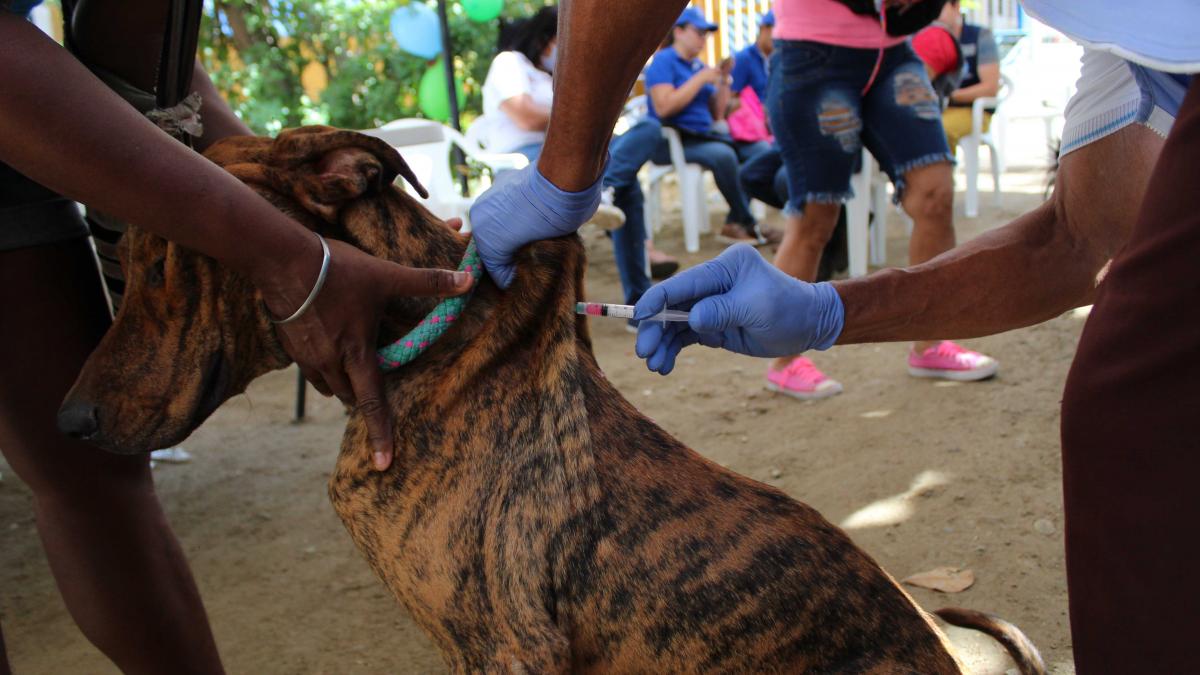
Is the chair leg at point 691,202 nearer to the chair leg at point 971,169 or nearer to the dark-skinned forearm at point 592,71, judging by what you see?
the chair leg at point 971,169

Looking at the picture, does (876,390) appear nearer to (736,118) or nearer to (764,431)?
(764,431)

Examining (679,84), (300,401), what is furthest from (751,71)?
(300,401)

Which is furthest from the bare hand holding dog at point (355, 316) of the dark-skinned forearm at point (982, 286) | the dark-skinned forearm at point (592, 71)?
the dark-skinned forearm at point (982, 286)

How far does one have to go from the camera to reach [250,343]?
196cm

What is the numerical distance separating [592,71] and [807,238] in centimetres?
332

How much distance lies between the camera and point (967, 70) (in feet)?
31.7

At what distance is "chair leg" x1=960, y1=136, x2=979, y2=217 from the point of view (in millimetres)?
9594

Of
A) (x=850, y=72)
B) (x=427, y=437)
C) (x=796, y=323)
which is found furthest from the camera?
(x=850, y=72)

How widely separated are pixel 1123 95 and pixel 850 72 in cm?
277

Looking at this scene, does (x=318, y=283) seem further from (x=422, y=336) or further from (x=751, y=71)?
(x=751, y=71)

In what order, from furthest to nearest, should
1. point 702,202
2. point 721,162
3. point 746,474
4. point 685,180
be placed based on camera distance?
point 702,202 → point 685,180 → point 721,162 → point 746,474

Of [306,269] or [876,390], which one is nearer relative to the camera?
[306,269]

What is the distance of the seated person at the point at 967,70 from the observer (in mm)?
8938

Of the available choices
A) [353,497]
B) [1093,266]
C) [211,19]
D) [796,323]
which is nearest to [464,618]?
[353,497]
